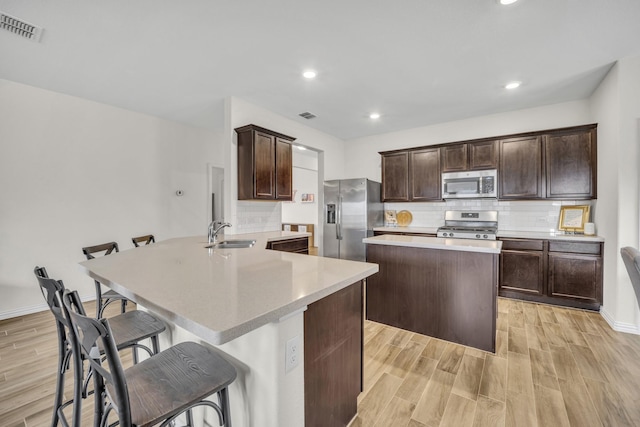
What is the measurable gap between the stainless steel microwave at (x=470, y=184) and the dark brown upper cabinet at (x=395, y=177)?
653mm

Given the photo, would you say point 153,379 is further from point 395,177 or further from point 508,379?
point 395,177

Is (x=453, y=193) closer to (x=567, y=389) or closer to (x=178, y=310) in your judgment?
(x=567, y=389)

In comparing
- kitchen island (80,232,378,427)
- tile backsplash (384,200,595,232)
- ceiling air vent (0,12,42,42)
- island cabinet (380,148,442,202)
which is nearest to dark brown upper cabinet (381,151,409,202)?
island cabinet (380,148,442,202)

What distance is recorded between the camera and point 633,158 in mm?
2773

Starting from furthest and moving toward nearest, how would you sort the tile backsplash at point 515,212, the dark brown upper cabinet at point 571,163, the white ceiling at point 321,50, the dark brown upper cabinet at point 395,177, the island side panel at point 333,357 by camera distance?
the dark brown upper cabinet at point 395,177 < the tile backsplash at point 515,212 < the dark brown upper cabinet at point 571,163 < the white ceiling at point 321,50 < the island side panel at point 333,357

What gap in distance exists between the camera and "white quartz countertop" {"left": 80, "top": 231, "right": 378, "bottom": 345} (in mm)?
859

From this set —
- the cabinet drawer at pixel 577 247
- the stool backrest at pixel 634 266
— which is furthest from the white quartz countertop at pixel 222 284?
the cabinet drawer at pixel 577 247

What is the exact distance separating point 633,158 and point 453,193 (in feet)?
6.42

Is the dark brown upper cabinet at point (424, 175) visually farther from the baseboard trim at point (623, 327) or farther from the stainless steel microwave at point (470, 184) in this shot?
the baseboard trim at point (623, 327)

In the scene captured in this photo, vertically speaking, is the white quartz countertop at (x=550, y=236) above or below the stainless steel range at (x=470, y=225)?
below

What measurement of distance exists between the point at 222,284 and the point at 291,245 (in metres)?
2.66

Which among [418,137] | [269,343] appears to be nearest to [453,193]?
[418,137]

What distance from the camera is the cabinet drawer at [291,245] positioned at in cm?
356

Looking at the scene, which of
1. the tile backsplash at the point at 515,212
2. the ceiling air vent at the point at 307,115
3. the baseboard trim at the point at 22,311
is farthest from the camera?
the ceiling air vent at the point at 307,115
